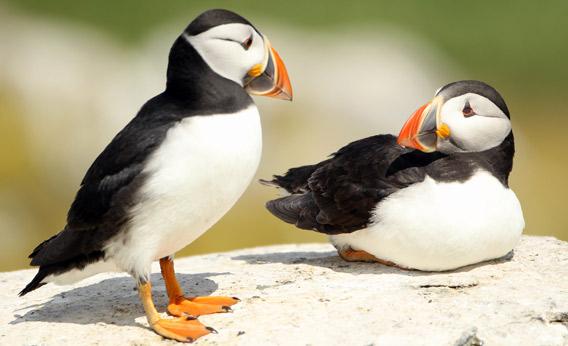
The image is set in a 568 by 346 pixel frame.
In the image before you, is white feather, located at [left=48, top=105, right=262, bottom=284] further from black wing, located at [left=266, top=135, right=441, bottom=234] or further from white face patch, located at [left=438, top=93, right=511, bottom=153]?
white face patch, located at [left=438, top=93, right=511, bottom=153]

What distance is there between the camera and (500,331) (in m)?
5.08

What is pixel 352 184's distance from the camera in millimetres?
6176

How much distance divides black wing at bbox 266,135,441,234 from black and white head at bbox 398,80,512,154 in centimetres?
13

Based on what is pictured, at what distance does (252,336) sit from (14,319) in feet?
4.56

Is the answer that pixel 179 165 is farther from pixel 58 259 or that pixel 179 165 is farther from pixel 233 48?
pixel 58 259

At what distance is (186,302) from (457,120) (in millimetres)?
1780

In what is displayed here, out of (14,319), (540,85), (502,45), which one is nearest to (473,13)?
(502,45)

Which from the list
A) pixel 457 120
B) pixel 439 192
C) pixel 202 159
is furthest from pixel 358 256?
pixel 202 159

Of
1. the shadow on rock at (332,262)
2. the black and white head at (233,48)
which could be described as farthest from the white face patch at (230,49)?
the shadow on rock at (332,262)

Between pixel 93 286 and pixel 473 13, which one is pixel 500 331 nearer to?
pixel 93 286

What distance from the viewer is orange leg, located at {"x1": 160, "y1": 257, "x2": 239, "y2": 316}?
5.50m

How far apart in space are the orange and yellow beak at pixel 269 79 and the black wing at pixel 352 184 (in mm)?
913

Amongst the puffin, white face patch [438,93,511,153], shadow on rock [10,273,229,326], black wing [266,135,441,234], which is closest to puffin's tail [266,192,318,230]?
black wing [266,135,441,234]

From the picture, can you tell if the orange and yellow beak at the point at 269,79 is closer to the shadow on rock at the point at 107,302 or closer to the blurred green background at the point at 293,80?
the shadow on rock at the point at 107,302
